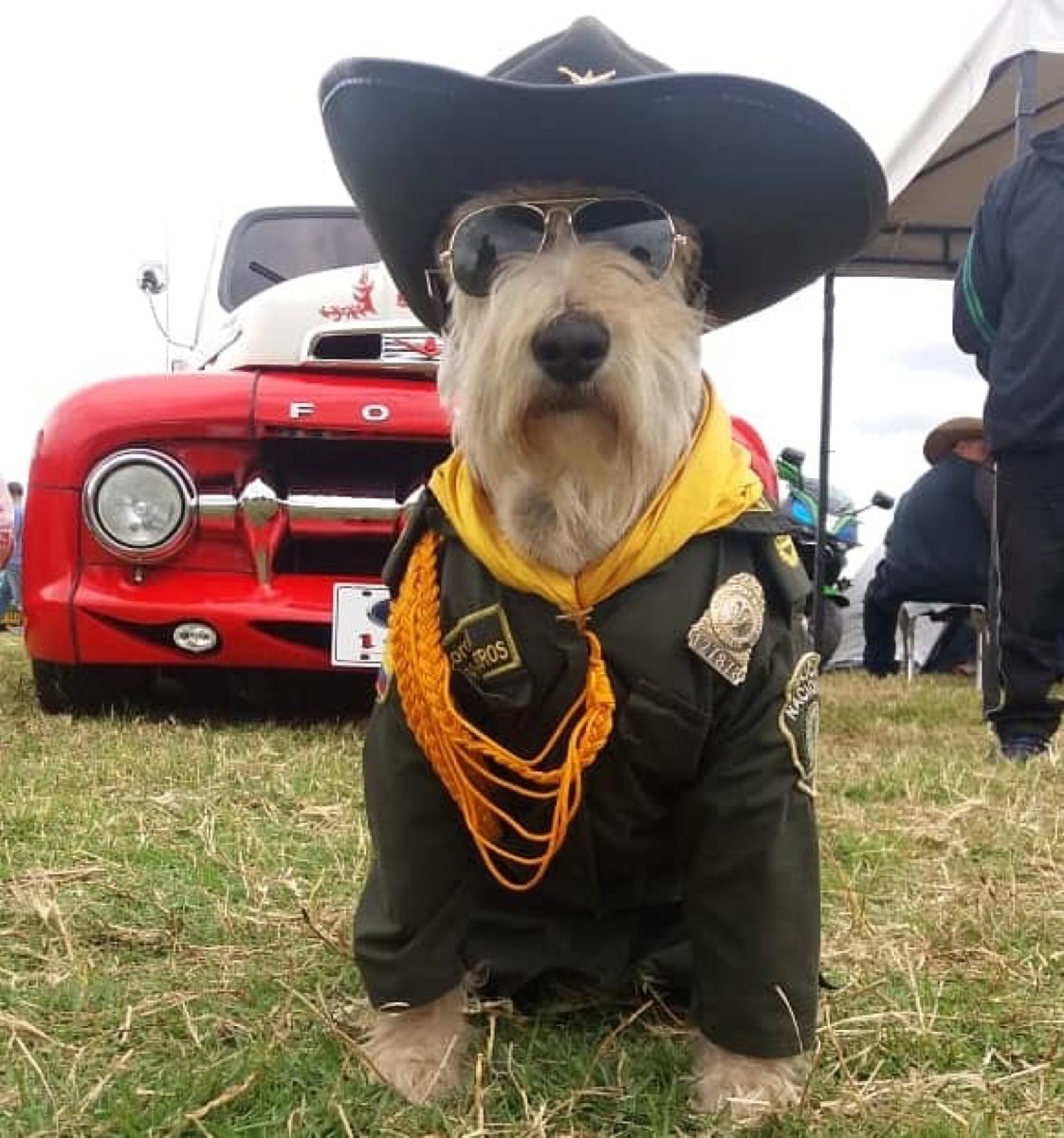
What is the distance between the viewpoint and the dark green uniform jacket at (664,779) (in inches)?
63.2

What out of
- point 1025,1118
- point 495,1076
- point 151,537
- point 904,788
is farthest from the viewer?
point 151,537

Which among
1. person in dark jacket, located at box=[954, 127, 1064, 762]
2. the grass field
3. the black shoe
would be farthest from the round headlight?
the black shoe

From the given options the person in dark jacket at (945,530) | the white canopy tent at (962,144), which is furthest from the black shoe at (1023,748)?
the person in dark jacket at (945,530)

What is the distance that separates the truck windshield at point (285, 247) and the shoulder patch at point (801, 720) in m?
3.86

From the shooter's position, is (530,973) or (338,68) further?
(530,973)

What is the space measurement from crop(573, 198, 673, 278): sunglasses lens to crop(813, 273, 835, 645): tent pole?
4.26 metres

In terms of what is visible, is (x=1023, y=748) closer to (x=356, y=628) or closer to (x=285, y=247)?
(x=356, y=628)

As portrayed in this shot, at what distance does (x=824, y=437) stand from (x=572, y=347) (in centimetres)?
533

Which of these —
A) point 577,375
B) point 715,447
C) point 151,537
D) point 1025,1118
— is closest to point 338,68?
point 577,375

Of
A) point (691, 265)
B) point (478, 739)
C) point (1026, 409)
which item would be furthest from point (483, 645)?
point (1026, 409)

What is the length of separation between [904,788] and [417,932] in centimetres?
203

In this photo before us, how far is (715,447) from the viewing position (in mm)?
1740

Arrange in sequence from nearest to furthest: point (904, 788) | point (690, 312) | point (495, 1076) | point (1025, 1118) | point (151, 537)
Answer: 1. point (1025, 1118)
2. point (495, 1076)
3. point (690, 312)
4. point (904, 788)
5. point (151, 537)

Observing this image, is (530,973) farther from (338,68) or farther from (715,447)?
(338,68)
